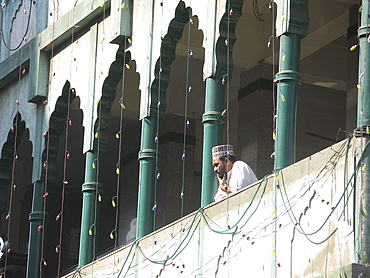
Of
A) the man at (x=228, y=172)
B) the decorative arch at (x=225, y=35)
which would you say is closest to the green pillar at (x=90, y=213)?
the decorative arch at (x=225, y=35)

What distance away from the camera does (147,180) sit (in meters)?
15.9

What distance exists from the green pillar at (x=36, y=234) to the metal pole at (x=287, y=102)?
633 centimetres

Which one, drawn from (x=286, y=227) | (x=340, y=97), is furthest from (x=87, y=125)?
(x=286, y=227)

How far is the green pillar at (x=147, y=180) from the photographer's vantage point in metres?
15.8

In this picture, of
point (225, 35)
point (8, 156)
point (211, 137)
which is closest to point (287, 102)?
point (211, 137)

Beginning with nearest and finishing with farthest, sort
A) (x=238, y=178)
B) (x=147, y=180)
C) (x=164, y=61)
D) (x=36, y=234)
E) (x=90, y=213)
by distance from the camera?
1. (x=238, y=178)
2. (x=147, y=180)
3. (x=164, y=61)
4. (x=90, y=213)
5. (x=36, y=234)

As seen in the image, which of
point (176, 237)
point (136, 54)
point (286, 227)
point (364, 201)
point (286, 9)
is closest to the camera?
point (364, 201)

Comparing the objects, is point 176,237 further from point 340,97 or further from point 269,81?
point 340,97

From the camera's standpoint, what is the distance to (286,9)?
43.7ft

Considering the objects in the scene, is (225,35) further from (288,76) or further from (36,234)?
(36,234)

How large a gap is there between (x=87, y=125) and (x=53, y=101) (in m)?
1.43

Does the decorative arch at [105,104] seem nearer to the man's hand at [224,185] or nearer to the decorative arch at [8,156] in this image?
the decorative arch at [8,156]

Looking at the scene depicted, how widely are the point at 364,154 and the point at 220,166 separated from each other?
301cm

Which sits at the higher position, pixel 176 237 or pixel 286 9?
pixel 286 9
